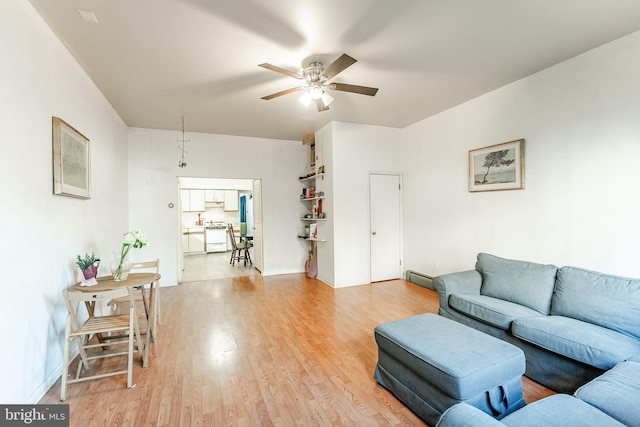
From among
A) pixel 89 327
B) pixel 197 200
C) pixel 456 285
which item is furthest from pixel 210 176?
pixel 456 285

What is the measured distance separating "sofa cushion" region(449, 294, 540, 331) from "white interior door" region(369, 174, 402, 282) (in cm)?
223

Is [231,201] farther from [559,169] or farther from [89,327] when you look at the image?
[559,169]

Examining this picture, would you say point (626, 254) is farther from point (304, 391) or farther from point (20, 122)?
point (20, 122)

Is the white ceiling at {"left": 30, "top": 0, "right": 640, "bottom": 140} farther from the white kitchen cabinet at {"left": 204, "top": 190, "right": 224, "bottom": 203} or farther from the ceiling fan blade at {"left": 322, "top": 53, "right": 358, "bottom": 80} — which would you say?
the white kitchen cabinet at {"left": 204, "top": 190, "right": 224, "bottom": 203}

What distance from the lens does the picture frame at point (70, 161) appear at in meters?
2.24

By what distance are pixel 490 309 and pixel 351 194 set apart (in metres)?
2.83

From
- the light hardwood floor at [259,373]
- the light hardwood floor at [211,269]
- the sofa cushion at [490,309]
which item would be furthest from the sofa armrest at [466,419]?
the light hardwood floor at [211,269]

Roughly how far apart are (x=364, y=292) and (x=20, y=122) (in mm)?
4154

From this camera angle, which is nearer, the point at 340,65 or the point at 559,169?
the point at 340,65

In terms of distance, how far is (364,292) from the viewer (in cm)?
441

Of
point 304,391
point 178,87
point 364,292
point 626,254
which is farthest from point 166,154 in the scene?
point 626,254

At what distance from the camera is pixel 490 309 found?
2.43m

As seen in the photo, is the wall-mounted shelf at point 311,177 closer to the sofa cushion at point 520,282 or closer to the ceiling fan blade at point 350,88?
the ceiling fan blade at point 350,88

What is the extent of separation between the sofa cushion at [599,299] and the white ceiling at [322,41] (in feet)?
6.80
